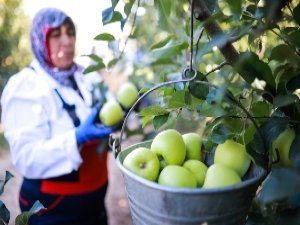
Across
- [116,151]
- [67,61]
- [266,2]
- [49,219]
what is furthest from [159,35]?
[266,2]

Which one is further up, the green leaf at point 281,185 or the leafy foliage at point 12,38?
the green leaf at point 281,185

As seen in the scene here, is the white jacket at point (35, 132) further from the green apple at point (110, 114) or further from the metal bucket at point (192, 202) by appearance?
the metal bucket at point (192, 202)

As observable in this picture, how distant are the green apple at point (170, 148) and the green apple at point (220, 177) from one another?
0.07 metres

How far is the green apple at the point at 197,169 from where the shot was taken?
0.52 metres

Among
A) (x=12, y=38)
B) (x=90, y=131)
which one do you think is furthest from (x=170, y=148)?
(x=12, y=38)

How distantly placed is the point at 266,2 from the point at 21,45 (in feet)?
14.9

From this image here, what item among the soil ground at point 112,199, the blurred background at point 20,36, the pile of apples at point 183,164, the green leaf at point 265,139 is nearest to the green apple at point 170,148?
the pile of apples at point 183,164

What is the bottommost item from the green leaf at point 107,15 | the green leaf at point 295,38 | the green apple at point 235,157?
the green apple at point 235,157

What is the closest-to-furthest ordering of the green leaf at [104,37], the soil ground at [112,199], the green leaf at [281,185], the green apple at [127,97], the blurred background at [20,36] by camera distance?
1. the green leaf at [281,185]
2. the green leaf at [104,37]
3. the green apple at [127,97]
4. the soil ground at [112,199]
5. the blurred background at [20,36]

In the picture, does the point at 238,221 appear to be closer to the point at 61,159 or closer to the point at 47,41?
the point at 61,159

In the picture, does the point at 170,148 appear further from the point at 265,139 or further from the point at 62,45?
the point at 62,45

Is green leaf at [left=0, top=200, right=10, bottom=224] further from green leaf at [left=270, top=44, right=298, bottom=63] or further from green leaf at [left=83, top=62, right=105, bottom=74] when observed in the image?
green leaf at [left=270, top=44, right=298, bottom=63]

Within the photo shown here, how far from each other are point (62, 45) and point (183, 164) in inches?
45.1

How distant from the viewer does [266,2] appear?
32 centimetres
